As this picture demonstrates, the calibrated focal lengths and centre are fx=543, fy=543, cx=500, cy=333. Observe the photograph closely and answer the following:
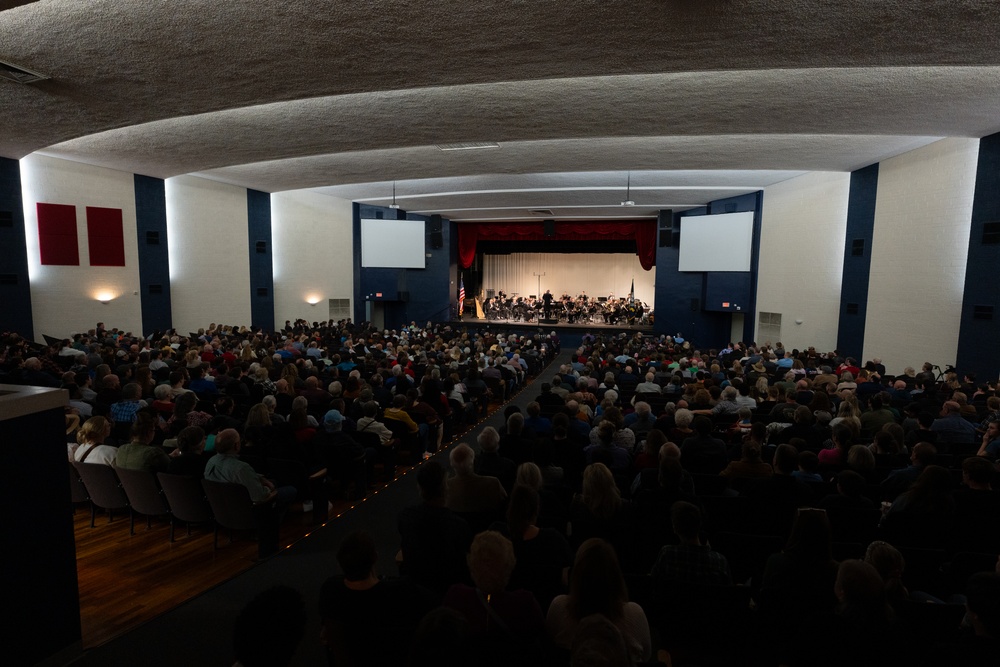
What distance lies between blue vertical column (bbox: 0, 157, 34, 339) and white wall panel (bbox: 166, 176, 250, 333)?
140 inches

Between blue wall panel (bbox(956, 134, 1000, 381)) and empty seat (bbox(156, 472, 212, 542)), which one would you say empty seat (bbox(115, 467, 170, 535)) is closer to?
empty seat (bbox(156, 472, 212, 542))

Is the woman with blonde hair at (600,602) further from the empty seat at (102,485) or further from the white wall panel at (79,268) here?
the white wall panel at (79,268)

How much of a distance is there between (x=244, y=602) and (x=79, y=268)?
41.3ft

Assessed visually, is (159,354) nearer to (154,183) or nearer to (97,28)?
(97,28)

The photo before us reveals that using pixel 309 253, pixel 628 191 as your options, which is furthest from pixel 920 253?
pixel 309 253

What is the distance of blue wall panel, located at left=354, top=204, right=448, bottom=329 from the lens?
21625mm

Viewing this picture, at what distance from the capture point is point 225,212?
53.2 feet

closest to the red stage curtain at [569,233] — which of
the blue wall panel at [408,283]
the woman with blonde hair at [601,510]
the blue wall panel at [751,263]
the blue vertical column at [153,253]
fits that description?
the blue wall panel at [408,283]

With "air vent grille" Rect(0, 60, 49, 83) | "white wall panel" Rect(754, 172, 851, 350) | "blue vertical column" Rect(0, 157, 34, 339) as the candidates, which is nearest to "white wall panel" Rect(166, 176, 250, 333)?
"blue vertical column" Rect(0, 157, 34, 339)

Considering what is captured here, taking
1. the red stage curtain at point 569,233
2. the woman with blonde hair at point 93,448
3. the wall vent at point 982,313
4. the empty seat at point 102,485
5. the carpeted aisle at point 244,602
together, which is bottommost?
the carpeted aisle at point 244,602

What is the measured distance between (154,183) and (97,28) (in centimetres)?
987

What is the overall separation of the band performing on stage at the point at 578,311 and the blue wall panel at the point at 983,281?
12.6 m

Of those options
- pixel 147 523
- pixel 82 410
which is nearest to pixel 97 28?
pixel 82 410

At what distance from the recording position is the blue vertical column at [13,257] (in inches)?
431
